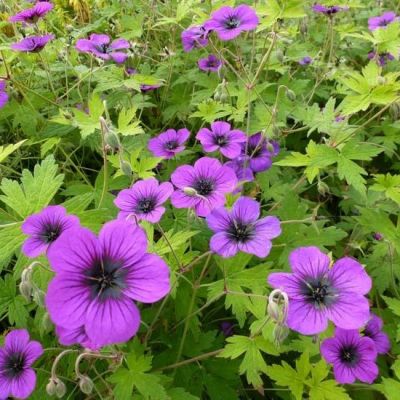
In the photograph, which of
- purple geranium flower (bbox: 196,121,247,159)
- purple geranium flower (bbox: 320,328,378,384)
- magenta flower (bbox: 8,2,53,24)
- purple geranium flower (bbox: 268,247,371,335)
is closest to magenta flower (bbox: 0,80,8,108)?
magenta flower (bbox: 8,2,53,24)

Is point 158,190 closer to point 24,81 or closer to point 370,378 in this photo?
point 370,378

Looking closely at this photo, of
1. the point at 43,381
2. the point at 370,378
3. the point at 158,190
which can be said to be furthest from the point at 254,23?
the point at 43,381

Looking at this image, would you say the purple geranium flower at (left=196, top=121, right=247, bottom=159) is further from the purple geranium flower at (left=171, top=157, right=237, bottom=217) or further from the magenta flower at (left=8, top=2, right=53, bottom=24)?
the magenta flower at (left=8, top=2, right=53, bottom=24)

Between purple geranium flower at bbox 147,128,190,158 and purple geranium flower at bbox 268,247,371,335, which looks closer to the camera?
purple geranium flower at bbox 268,247,371,335

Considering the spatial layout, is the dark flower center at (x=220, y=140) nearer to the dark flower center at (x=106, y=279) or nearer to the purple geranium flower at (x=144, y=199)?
the purple geranium flower at (x=144, y=199)

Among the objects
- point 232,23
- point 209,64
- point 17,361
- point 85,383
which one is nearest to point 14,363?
point 17,361

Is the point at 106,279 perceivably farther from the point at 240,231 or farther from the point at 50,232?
the point at 240,231
